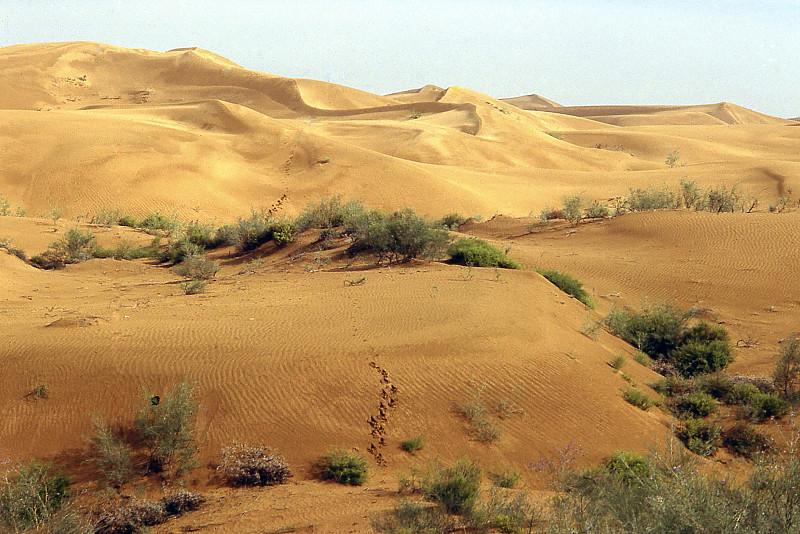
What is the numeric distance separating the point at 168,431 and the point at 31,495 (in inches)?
59.5

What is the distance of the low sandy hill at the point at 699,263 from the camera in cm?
1447

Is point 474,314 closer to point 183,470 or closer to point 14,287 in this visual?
point 183,470

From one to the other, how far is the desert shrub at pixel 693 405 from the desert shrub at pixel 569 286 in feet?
15.2

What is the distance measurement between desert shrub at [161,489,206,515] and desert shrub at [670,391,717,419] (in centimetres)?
689

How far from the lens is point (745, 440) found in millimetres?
8961

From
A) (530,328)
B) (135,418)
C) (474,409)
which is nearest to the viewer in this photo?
(135,418)

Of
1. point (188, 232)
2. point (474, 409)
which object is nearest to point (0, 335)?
point (474, 409)

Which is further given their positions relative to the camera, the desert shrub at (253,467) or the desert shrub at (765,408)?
the desert shrub at (765,408)

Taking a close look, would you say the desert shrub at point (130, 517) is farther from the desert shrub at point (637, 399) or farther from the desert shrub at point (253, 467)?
the desert shrub at point (637, 399)

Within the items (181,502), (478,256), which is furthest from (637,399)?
(478,256)

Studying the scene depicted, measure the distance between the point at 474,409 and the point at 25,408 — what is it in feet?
18.8

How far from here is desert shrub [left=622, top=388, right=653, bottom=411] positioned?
9656 millimetres

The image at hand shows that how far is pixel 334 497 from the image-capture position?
6.78 m

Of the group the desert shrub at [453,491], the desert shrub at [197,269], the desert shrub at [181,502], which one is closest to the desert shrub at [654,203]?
the desert shrub at [197,269]
